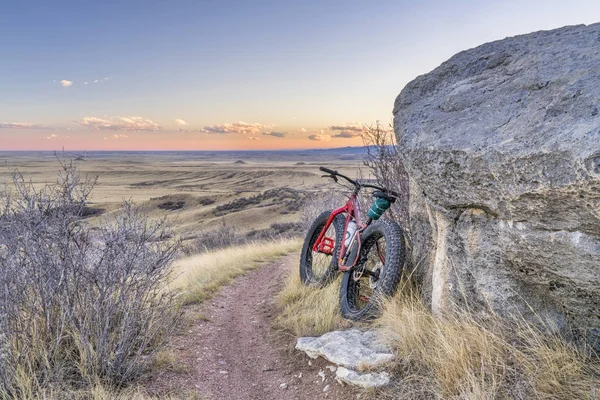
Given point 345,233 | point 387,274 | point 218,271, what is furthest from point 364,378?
point 218,271

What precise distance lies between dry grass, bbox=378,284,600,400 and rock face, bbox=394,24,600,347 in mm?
207

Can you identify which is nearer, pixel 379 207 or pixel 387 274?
pixel 387 274

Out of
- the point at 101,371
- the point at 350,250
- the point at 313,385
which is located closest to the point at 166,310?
the point at 101,371

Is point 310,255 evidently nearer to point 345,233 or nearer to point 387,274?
point 345,233

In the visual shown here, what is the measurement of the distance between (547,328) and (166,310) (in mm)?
3638

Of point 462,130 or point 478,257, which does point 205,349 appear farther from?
point 462,130

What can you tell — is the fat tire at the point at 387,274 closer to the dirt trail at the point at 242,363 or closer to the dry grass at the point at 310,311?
A: the dry grass at the point at 310,311

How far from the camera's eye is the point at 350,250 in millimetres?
5555

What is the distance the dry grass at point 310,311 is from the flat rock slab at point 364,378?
3.67 feet

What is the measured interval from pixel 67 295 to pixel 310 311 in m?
2.80

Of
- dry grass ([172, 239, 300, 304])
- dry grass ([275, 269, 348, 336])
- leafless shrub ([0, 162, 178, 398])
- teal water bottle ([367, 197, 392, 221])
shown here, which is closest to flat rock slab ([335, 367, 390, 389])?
dry grass ([275, 269, 348, 336])

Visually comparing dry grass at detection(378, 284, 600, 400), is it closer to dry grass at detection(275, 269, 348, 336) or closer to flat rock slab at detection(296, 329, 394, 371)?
flat rock slab at detection(296, 329, 394, 371)

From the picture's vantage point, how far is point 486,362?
3.11 meters

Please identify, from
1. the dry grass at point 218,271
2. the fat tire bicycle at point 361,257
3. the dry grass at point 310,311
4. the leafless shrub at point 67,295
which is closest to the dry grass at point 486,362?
the fat tire bicycle at point 361,257
